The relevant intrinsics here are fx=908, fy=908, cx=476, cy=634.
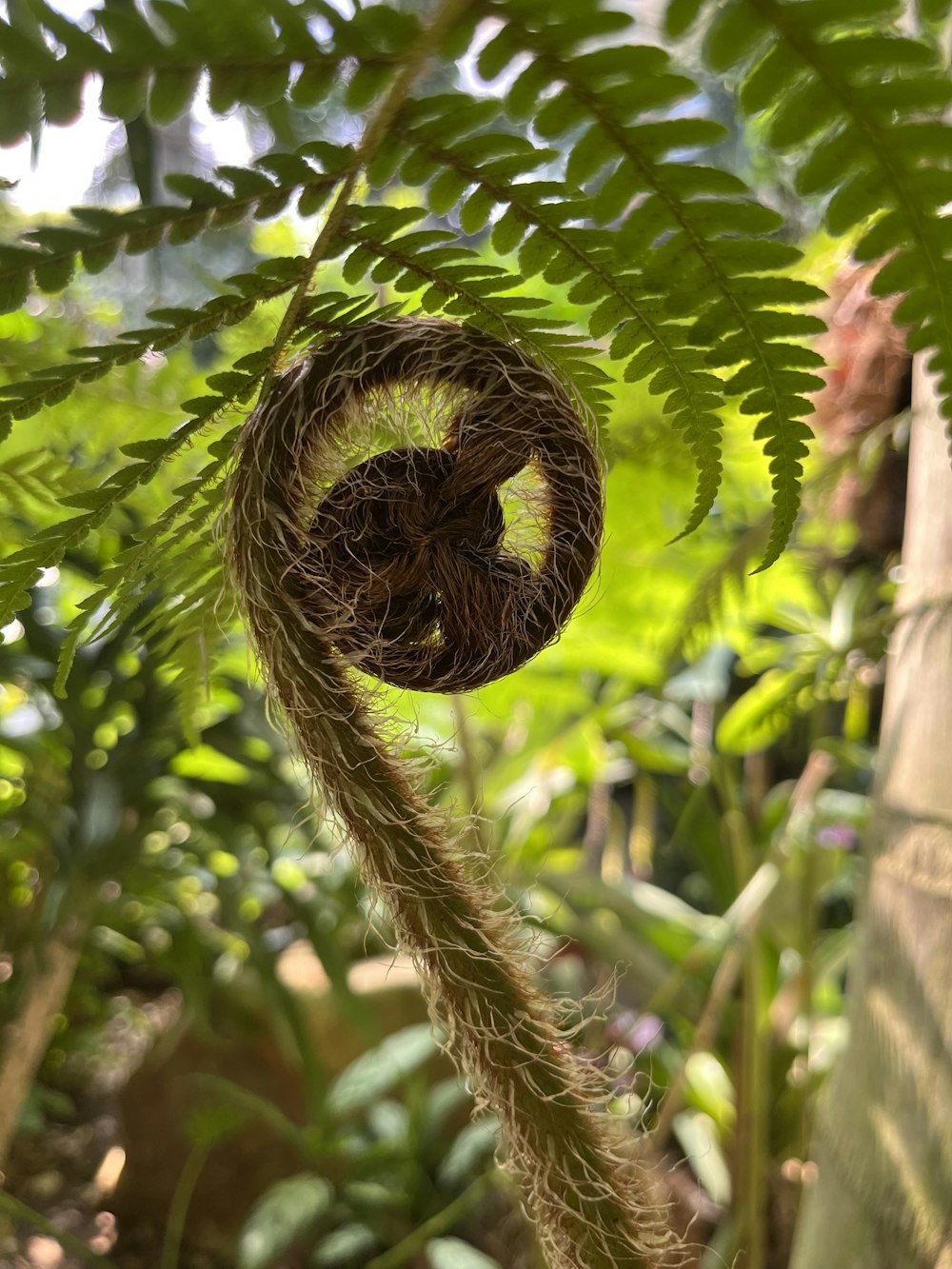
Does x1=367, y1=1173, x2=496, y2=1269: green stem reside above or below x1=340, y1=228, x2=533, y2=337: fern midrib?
below

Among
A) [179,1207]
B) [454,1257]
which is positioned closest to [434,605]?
[454,1257]

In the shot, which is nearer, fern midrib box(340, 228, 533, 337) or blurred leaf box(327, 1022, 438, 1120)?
fern midrib box(340, 228, 533, 337)

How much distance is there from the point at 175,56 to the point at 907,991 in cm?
61

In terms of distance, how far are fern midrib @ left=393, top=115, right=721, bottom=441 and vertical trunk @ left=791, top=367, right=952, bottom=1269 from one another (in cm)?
40

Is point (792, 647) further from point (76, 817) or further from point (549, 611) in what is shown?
point (549, 611)

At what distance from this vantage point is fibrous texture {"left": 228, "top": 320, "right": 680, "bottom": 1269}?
26cm

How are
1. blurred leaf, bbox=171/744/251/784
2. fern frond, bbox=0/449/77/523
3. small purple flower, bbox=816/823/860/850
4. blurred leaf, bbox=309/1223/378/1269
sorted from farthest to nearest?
small purple flower, bbox=816/823/860/850 → blurred leaf, bbox=309/1223/378/1269 → blurred leaf, bbox=171/744/251/784 → fern frond, bbox=0/449/77/523

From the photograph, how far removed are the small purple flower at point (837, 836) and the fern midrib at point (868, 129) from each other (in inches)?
52.4

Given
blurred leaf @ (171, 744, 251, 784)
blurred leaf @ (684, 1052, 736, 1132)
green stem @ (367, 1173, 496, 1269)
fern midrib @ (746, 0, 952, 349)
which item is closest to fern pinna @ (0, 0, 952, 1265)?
fern midrib @ (746, 0, 952, 349)

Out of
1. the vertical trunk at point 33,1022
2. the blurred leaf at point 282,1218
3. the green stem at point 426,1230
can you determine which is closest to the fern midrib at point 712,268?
the vertical trunk at point 33,1022

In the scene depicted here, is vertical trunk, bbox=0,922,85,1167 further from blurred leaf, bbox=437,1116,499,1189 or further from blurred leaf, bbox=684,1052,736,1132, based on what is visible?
blurred leaf, bbox=684,1052,736,1132

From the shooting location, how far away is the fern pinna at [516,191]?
8.3 inches

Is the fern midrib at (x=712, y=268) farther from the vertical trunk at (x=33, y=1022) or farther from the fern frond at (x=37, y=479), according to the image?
the vertical trunk at (x=33, y=1022)

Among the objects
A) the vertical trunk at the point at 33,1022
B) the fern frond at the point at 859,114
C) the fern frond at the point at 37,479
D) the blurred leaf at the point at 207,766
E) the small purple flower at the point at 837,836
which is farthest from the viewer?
the small purple flower at the point at 837,836
